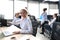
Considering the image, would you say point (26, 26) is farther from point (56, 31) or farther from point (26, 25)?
point (56, 31)

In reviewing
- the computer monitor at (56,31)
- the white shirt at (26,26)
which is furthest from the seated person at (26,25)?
the computer monitor at (56,31)

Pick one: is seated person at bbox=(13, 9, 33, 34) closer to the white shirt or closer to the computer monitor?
the white shirt

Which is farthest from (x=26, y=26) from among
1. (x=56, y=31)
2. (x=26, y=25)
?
(x=56, y=31)

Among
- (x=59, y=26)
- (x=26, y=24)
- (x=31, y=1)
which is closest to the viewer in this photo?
(x=59, y=26)

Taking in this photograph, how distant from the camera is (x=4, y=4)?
7.71 metres

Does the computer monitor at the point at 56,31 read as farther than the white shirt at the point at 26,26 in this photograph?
No

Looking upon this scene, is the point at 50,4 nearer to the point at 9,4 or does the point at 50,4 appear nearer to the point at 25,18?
the point at 9,4

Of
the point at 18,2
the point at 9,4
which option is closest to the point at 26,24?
the point at 9,4

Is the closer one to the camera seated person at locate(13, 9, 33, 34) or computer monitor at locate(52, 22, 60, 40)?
computer monitor at locate(52, 22, 60, 40)

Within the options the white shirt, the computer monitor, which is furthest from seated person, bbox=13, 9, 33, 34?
Result: the computer monitor

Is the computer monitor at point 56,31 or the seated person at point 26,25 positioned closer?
the computer monitor at point 56,31

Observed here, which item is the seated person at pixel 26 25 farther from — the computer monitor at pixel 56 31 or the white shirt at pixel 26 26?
the computer monitor at pixel 56 31

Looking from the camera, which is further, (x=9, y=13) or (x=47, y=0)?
(x=47, y=0)

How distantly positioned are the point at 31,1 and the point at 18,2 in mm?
1268
